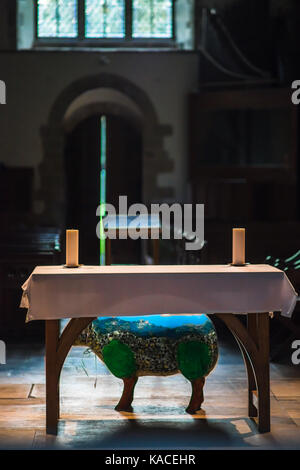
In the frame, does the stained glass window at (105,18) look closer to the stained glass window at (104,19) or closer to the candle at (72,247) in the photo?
the stained glass window at (104,19)

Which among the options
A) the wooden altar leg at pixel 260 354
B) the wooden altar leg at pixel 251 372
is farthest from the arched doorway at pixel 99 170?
the wooden altar leg at pixel 260 354

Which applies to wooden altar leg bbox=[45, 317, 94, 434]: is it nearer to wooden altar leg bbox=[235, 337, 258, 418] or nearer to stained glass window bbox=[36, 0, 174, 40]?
wooden altar leg bbox=[235, 337, 258, 418]

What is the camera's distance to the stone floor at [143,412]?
12.4ft

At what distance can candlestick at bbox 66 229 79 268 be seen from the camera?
3.98 metres

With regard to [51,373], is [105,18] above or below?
above

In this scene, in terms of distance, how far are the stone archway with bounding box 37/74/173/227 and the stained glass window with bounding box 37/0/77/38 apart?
4.54 ft

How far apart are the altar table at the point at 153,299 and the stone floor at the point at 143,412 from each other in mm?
167

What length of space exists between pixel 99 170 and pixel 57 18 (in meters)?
2.75

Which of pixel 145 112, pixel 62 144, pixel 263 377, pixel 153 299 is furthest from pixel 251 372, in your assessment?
pixel 62 144

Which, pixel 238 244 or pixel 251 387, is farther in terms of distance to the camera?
pixel 251 387

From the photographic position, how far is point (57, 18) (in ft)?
42.6

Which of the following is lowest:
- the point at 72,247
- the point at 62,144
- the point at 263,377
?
the point at 263,377

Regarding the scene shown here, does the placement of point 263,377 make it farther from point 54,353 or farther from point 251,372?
point 54,353
